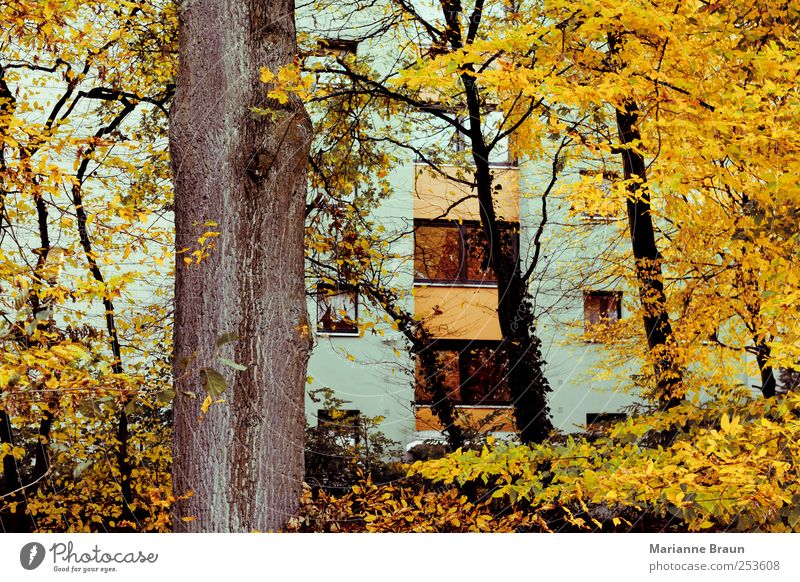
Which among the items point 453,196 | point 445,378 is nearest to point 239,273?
point 445,378

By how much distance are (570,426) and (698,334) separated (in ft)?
4.09

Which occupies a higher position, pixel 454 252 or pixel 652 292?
pixel 454 252

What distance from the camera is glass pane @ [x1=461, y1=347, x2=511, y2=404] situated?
558 cm

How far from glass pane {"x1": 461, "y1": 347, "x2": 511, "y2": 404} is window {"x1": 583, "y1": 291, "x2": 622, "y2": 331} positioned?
1092mm

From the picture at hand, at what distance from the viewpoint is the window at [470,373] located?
561cm

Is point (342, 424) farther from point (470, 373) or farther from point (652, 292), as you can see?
point (652, 292)

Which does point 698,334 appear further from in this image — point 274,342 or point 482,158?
point 274,342

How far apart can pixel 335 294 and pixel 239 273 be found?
84.5 inches

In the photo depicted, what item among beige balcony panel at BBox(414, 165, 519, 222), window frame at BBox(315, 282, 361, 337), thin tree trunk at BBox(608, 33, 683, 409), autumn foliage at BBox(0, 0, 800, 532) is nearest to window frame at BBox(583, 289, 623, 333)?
autumn foliage at BBox(0, 0, 800, 532)

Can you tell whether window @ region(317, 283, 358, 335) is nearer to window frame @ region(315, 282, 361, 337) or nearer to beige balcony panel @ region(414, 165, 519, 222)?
window frame @ region(315, 282, 361, 337)

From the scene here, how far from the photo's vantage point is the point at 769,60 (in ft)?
10.1

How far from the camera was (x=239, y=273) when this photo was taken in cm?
375
